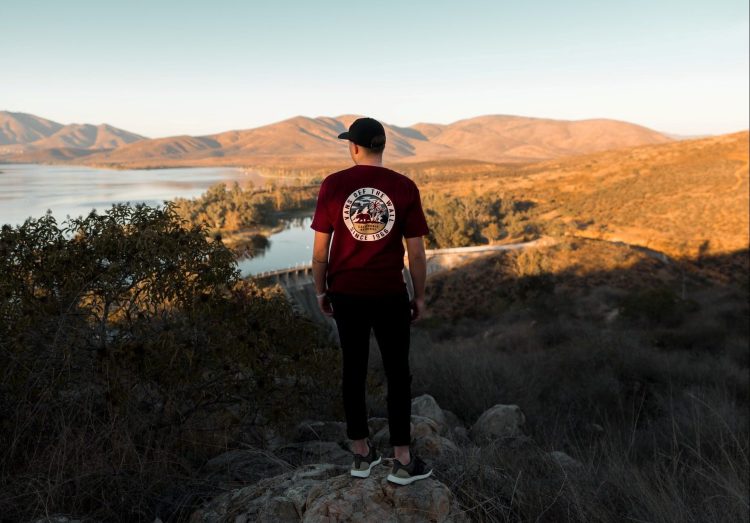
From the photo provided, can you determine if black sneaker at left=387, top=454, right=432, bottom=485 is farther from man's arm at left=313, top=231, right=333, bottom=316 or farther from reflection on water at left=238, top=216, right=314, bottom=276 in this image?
reflection on water at left=238, top=216, right=314, bottom=276

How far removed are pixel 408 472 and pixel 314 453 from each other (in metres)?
2.40

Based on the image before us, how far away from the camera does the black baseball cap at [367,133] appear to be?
334 centimetres

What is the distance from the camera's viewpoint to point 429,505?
3.39 meters

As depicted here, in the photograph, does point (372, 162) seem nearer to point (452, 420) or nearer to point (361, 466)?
point (361, 466)

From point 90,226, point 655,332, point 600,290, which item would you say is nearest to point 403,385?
point 90,226

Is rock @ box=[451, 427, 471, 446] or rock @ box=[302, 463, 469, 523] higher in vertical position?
rock @ box=[302, 463, 469, 523]

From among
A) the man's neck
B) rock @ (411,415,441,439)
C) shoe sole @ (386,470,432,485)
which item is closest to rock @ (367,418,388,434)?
rock @ (411,415,441,439)

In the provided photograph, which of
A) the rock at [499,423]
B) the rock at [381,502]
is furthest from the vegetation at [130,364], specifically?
the rock at [499,423]

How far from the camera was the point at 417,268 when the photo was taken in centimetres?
347

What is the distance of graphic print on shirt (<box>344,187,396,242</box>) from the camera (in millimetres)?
3283

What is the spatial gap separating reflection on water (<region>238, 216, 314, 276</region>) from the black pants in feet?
153

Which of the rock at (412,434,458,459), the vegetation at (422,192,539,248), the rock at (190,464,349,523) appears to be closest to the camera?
the rock at (190,464,349,523)

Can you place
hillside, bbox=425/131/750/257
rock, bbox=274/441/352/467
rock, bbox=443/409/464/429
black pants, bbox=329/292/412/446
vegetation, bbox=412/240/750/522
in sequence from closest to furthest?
1. black pants, bbox=329/292/412/446
2. vegetation, bbox=412/240/750/522
3. rock, bbox=274/441/352/467
4. rock, bbox=443/409/464/429
5. hillside, bbox=425/131/750/257

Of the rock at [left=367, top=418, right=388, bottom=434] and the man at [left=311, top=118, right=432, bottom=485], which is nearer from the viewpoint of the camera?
the man at [left=311, top=118, right=432, bottom=485]
